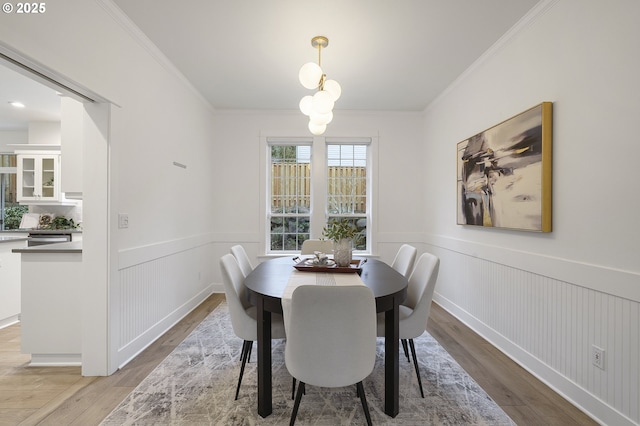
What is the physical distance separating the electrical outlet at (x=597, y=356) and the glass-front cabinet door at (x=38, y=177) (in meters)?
6.43

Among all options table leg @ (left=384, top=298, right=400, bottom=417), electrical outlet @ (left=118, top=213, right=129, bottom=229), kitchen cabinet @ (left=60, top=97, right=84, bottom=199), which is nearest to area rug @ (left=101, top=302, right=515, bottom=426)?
table leg @ (left=384, top=298, right=400, bottom=417)

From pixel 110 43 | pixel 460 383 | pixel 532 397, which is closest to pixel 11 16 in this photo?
pixel 110 43

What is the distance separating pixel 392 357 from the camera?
1829mm

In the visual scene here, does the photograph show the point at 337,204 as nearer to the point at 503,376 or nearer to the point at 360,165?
the point at 360,165

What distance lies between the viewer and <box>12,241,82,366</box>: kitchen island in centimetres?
243

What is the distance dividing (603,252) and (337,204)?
11.0 feet

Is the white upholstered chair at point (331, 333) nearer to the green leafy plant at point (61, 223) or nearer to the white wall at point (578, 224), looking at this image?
the white wall at point (578, 224)

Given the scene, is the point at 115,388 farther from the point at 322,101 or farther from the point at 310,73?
the point at 310,73

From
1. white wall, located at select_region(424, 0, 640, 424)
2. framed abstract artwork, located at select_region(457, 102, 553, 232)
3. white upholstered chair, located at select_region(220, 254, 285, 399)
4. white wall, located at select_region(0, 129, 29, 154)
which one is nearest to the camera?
white wall, located at select_region(424, 0, 640, 424)

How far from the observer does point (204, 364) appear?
2.47m

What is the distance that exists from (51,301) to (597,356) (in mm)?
3825

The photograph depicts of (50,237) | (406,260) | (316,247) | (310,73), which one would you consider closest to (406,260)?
(406,260)

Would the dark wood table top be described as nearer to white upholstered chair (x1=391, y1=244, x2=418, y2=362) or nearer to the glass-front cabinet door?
white upholstered chair (x1=391, y1=244, x2=418, y2=362)

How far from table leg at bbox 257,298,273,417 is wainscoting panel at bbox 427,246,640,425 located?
76.7 inches
